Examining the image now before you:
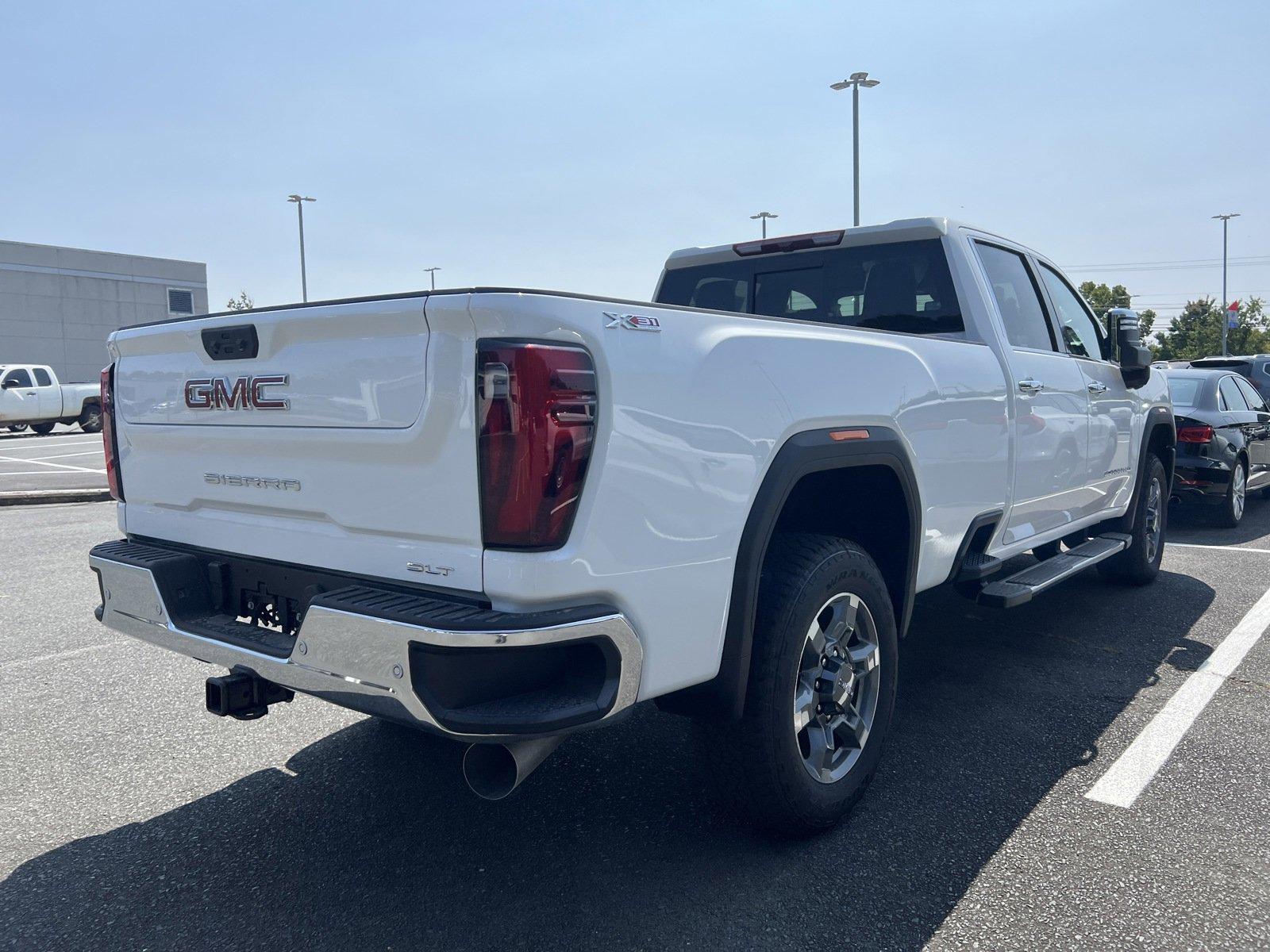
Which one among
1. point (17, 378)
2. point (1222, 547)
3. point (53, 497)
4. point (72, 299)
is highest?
point (72, 299)

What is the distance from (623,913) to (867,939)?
64 cm

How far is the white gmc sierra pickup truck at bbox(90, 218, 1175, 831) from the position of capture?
219cm

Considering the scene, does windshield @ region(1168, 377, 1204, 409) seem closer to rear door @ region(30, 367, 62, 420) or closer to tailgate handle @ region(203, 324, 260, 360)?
tailgate handle @ region(203, 324, 260, 360)

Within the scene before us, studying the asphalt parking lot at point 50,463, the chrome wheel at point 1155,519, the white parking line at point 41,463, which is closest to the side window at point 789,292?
the chrome wheel at point 1155,519

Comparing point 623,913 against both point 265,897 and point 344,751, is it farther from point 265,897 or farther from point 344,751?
point 344,751

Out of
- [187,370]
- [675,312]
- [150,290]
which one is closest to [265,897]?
[187,370]

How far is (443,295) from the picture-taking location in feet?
7.36

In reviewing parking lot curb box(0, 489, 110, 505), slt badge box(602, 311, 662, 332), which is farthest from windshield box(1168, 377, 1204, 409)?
parking lot curb box(0, 489, 110, 505)

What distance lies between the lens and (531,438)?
2.15 meters

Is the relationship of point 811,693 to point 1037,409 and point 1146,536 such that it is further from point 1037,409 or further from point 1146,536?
point 1146,536

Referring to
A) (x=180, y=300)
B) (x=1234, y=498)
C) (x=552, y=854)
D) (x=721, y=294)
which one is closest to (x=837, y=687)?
(x=552, y=854)

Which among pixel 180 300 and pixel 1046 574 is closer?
pixel 1046 574

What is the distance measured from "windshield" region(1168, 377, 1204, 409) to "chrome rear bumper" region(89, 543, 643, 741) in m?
8.91

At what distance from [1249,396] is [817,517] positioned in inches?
364
